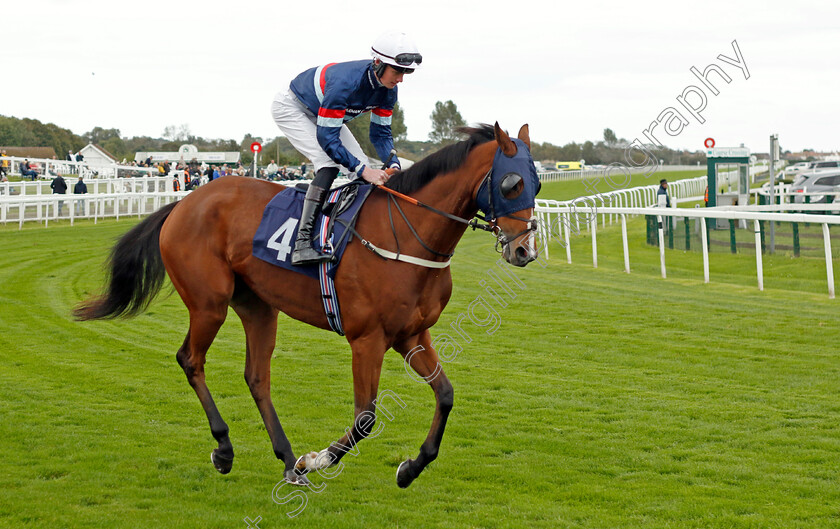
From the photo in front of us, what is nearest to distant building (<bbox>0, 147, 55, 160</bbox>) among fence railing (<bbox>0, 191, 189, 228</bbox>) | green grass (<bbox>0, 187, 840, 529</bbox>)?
fence railing (<bbox>0, 191, 189, 228</bbox>)

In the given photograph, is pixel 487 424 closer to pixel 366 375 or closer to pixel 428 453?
pixel 428 453

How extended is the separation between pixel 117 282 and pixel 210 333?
100cm

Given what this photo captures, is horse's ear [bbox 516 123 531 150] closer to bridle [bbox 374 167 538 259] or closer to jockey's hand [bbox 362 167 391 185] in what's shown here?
bridle [bbox 374 167 538 259]

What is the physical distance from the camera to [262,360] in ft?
15.4

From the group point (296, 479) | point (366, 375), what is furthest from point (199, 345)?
point (366, 375)

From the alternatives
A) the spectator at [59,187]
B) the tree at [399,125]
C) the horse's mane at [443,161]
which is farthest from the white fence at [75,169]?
the horse's mane at [443,161]

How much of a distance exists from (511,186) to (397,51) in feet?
3.16

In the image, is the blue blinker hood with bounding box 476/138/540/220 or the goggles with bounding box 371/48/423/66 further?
the goggles with bounding box 371/48/423/66

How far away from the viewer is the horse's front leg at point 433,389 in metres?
4.05

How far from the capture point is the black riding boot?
4.22 metres

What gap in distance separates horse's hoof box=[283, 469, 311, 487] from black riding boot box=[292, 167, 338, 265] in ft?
3.61

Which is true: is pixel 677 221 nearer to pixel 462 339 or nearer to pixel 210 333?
pixel 462 339

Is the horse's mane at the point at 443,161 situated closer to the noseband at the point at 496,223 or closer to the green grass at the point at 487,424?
the noseband at the point at 496,223

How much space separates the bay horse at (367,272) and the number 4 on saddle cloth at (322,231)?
50 millimetres
